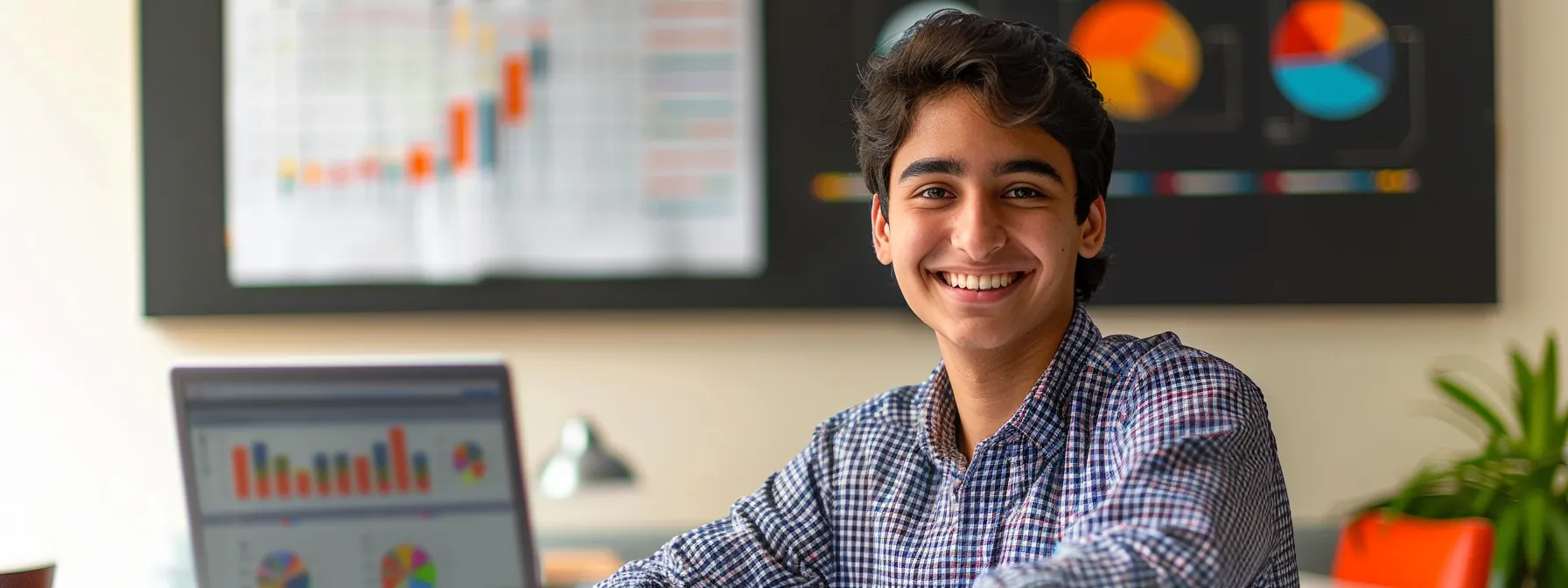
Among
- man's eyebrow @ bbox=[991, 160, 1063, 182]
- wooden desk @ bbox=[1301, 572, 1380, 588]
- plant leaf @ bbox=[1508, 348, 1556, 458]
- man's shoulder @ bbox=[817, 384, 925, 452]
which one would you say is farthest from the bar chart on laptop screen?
plant leaf @ bbox=[1508, 348, 1556, 458]

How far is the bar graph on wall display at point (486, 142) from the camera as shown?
3260 millimetres

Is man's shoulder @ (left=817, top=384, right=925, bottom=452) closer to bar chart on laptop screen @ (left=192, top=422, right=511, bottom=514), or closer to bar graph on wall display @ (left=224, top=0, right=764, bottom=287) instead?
bar chart on laptop screen @ (left=192, top=422, right=511, bottom=514)

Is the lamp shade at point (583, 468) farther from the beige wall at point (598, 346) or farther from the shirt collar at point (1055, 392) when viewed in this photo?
the shirt collar at point (1055, 392)

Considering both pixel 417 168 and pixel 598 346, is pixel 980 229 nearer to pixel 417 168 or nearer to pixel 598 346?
pixel 598 346

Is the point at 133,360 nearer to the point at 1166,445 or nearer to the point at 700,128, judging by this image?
the point at 700,128

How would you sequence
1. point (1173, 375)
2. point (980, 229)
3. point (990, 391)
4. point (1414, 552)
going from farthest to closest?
point (1414, 552), point (990, 391), point (980, 229), point (1173, 375)

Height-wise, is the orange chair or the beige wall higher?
the beige wall

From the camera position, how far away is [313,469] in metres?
1.55

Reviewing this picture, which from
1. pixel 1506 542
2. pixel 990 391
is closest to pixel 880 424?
pixel 990 391

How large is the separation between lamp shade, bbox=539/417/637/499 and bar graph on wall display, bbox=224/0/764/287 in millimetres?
447

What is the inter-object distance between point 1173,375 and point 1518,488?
196cm

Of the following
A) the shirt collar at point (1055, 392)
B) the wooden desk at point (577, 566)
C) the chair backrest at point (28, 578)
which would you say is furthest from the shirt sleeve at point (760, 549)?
the wooden desk at point (577, 566)

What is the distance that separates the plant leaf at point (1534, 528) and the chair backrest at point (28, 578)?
2.39m

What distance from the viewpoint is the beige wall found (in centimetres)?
326
